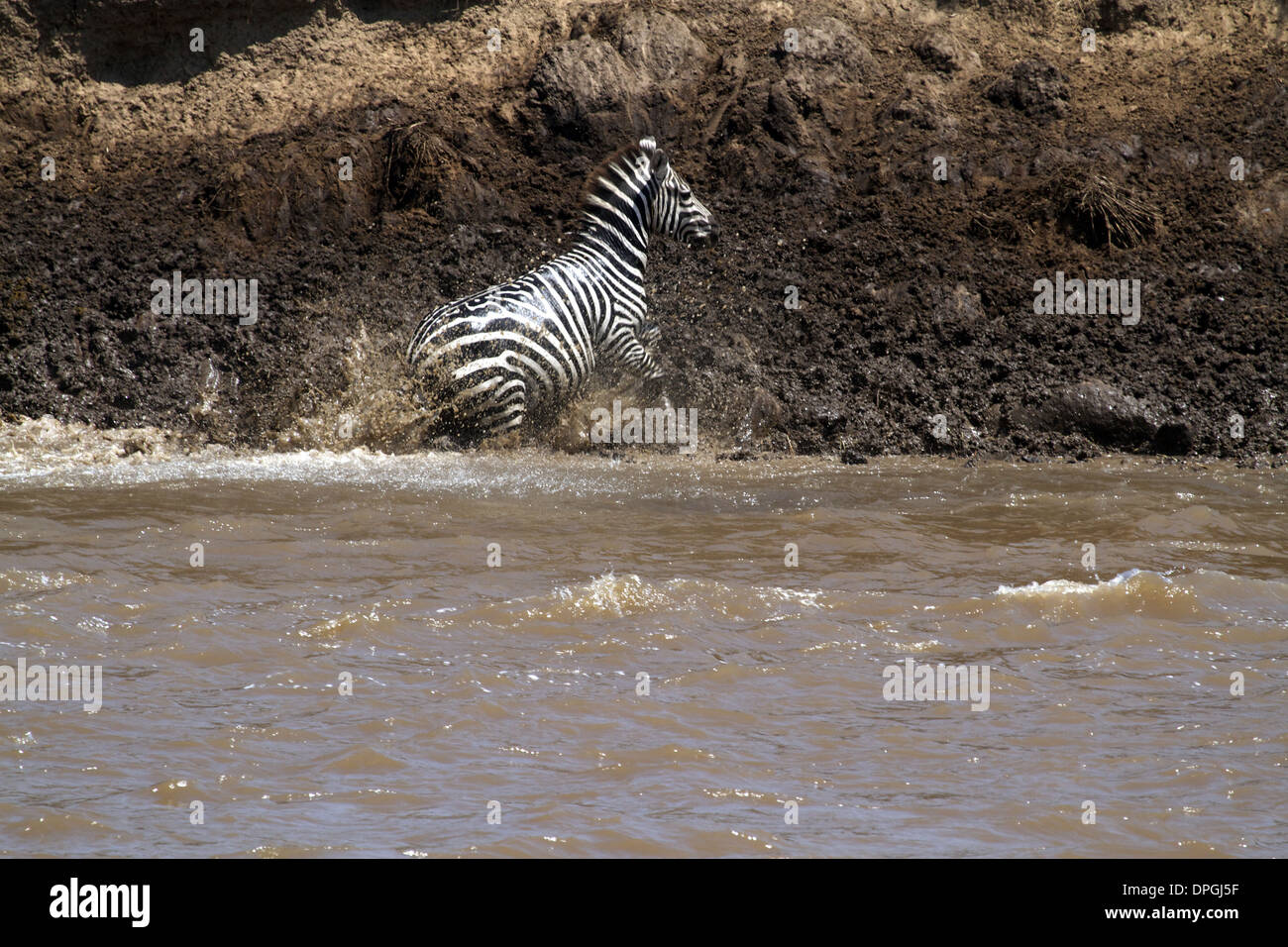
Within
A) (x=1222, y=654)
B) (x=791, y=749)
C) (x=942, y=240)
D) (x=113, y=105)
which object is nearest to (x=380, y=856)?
(x=791, y=749)

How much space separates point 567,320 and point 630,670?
5400 millimetres

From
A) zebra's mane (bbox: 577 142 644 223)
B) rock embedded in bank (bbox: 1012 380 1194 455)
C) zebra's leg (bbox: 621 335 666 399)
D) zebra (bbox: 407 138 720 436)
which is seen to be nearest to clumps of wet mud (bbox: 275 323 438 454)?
zebra (bbox: 407 138 720 436)

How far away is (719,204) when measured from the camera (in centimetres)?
1227

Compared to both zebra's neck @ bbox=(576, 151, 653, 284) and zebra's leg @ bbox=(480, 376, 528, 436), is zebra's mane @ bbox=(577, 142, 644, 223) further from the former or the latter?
zebra's leg @ bbox=(480, 376, 528, 436)

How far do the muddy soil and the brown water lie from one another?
8.51 ft

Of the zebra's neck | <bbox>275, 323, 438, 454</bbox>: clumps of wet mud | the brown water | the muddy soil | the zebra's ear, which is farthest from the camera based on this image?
the zebra's ear

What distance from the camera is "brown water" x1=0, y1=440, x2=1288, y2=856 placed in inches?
130

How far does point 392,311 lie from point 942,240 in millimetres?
5237

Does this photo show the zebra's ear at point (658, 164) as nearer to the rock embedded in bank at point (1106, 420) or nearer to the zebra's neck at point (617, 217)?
the zebra's neck at point (617, 217)

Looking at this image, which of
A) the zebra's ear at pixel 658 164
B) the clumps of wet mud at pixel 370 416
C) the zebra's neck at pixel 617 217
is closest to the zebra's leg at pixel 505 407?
the clumps of wet mud at pixel 370 416

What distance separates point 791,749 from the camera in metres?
3.82

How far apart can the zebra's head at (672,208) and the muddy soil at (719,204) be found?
0.57 metres

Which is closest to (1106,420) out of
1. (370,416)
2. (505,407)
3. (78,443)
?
(505,407)

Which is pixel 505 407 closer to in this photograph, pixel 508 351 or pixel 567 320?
pixel 508 351
